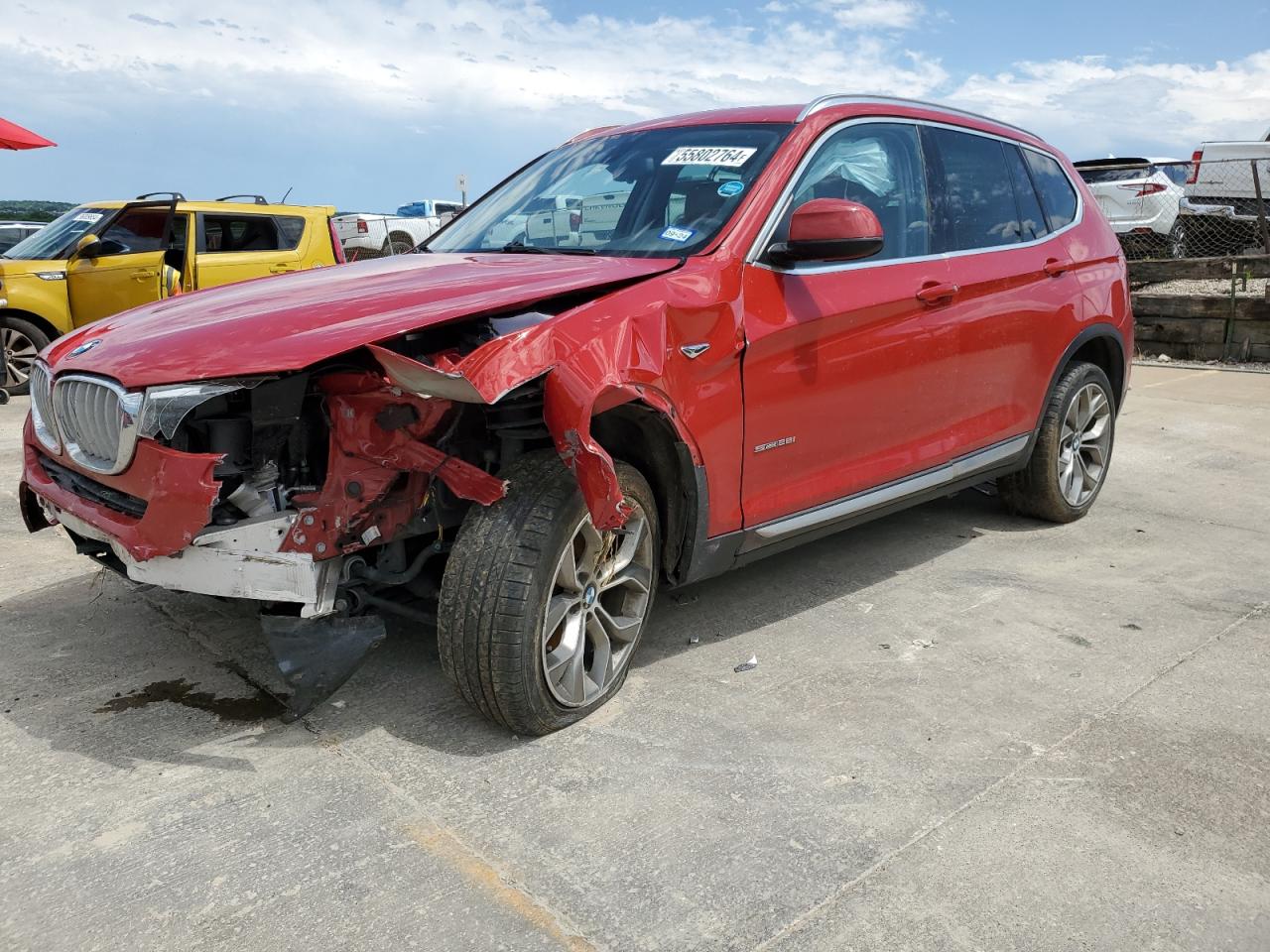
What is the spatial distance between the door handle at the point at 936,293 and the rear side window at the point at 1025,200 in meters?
0.78

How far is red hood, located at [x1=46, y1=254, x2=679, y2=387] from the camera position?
2.72m

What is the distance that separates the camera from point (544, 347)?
9.20 ft

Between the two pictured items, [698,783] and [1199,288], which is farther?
[1199,288]

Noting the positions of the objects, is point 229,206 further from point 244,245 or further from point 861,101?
point 861,101

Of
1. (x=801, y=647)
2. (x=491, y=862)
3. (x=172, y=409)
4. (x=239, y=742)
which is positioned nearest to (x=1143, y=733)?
(x=801, y=647)

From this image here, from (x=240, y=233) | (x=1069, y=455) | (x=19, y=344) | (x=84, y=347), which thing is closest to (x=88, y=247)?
(x=19, y=344)

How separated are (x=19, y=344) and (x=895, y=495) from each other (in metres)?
9.01

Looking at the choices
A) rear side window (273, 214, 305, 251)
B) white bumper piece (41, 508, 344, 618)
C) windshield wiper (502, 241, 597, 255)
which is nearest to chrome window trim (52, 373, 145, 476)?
white bumper piece (41, 508, 344, 618)

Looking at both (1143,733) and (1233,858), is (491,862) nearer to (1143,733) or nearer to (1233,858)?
(1233,858)

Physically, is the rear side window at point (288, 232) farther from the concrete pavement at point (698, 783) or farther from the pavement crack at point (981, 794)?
the pavement crack at point (981, 794)

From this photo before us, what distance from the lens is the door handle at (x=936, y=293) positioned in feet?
13.3

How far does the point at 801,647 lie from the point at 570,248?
5.36 ft

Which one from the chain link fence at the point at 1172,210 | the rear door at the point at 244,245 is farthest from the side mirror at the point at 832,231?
the chain link fence at the point at 1172,210

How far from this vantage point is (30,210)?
65.6ft
